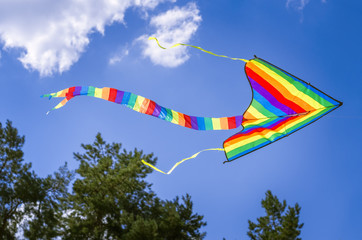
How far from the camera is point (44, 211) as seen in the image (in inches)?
495

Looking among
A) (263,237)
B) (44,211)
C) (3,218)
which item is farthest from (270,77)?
(263,237)

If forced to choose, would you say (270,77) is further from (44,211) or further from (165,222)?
(44,211)

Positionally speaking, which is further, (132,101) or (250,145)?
(132,101)

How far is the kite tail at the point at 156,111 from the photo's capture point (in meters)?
5.77

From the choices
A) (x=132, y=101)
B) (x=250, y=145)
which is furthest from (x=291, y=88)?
(x=132, y=101)

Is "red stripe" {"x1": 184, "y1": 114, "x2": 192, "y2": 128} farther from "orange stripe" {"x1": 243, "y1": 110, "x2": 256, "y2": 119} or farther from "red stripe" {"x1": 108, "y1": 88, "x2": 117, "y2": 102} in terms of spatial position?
"red stripe" {"x1": 108, "y1": 88, "x2": 117, "y2": 102}

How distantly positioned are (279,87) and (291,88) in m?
0.20

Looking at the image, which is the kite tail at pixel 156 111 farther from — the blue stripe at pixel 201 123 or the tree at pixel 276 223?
the tree at pixel 276 223

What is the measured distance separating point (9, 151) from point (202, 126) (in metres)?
10.6

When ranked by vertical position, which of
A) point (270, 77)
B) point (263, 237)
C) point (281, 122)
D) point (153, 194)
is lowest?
point (281, 122)

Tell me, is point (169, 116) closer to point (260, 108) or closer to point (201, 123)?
point (201, 123)

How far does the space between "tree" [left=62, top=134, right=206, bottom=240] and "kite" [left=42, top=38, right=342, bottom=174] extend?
777 centimetres

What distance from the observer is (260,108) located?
5711 mm

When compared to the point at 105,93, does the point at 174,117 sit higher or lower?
lower
